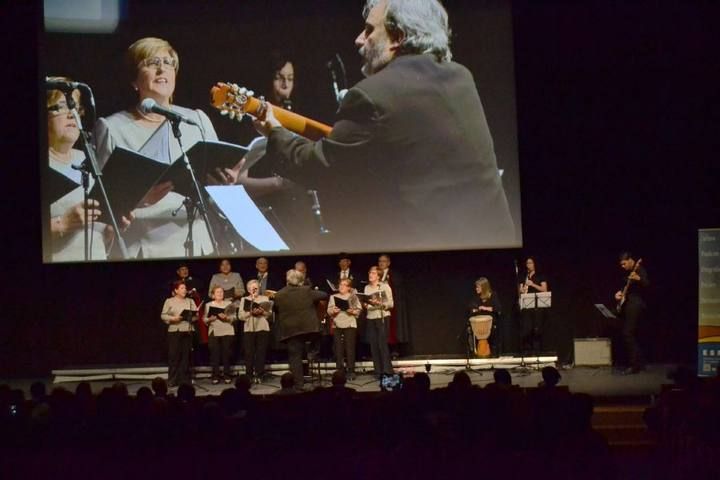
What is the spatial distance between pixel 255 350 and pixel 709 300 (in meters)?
5.67

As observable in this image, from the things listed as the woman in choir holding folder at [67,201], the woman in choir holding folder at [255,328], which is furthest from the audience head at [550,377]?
the woman in choir holding folder at [67,201]

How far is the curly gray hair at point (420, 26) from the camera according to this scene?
1145cm

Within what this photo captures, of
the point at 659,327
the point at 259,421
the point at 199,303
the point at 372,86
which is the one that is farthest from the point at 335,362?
the point at 259,421

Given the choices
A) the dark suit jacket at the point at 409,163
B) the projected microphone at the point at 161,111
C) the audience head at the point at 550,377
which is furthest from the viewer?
the projected microphone at the point at 161,111

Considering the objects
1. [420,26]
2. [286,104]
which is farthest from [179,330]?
[420,26]

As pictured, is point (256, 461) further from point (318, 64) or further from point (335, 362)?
point (318, 64)

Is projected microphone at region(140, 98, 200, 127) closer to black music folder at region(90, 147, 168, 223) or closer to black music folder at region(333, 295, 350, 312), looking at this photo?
black music folder at region(90, 147, 168, 223)

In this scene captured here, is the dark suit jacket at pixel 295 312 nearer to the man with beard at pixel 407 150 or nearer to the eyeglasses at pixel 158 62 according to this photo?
the man with beard at pixel 407 150

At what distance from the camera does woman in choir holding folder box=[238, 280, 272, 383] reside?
10680mm

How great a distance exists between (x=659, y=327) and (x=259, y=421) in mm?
8413

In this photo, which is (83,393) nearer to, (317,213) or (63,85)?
(317,213)

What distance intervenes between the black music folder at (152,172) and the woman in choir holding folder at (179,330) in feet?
5.02

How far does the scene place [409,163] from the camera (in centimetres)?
1145

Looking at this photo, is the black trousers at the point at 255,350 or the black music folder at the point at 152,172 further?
the black music folder at the point at 152,172
